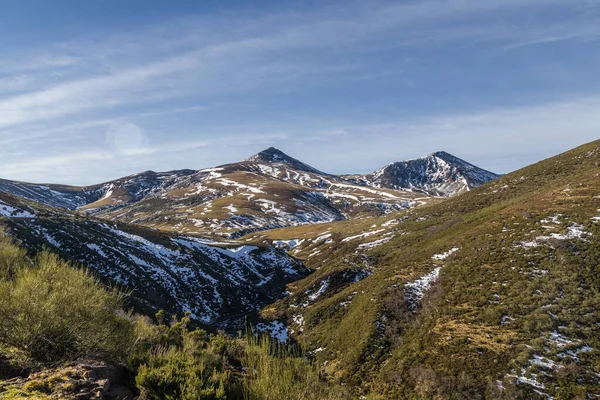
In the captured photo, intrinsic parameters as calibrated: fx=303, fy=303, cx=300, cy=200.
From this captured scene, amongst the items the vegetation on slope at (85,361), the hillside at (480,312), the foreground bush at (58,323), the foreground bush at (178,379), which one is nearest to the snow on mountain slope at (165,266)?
the hillside at (480,312)

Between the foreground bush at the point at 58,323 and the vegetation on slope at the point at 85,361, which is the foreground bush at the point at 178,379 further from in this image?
the foreground bush at the point at 58,323

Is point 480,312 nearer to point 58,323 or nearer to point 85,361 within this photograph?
point 85,361

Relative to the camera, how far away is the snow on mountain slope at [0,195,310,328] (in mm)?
46156

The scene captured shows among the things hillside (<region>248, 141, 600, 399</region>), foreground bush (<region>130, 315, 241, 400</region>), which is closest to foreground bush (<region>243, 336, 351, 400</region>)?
foreground bush (<region>130, 315, 241, 400</region>)

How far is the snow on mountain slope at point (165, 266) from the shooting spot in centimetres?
4616

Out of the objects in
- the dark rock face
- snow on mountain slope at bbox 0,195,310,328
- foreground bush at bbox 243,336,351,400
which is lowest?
snow on mountain slope at bbox 0,195,310,328

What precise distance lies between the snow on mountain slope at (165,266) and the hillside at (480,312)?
9353mm

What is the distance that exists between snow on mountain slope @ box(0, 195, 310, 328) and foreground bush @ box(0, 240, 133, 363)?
27003 mm

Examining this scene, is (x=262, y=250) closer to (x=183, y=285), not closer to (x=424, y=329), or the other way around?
(x=183, y=285)

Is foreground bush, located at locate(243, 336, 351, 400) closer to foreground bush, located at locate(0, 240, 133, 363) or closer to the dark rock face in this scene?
the dark rock face

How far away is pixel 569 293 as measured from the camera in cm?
2569

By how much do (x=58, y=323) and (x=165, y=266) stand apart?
53.3 m

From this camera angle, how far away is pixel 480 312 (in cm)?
2731

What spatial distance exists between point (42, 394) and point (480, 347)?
88.1 feet
